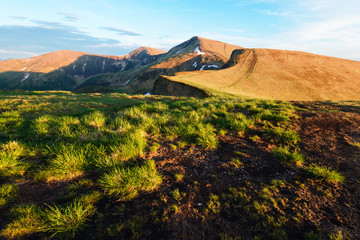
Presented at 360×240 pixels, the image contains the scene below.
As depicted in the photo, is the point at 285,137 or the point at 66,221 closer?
the point at 66,221

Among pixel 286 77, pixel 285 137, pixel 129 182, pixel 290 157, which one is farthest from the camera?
pixel 286 77

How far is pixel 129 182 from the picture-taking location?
3.12 meters

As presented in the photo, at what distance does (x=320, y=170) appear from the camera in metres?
3.42

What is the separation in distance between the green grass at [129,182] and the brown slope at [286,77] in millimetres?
32700

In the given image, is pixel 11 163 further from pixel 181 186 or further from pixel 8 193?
pixel 181 186

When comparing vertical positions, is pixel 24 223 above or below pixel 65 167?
below

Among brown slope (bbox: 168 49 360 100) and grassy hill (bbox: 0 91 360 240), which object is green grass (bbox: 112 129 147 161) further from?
brown slope (bbox: 168 49 360 100)

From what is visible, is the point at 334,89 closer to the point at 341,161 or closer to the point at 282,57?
the point at 282,57

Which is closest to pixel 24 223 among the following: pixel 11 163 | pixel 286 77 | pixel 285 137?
pixel 11 163

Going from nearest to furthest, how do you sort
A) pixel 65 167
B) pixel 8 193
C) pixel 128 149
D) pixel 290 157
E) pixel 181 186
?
pixel 8 193 → pixel 181 186 → pixel 65 167 → pixel 290 157 → pixel 128 149

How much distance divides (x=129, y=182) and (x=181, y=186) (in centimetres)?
111

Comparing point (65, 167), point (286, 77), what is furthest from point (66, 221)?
point (286, 77)

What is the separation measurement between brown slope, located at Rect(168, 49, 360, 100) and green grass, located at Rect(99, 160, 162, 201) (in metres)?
32.7

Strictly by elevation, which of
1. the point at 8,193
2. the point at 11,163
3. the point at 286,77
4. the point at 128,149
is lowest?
the point at 8,193
